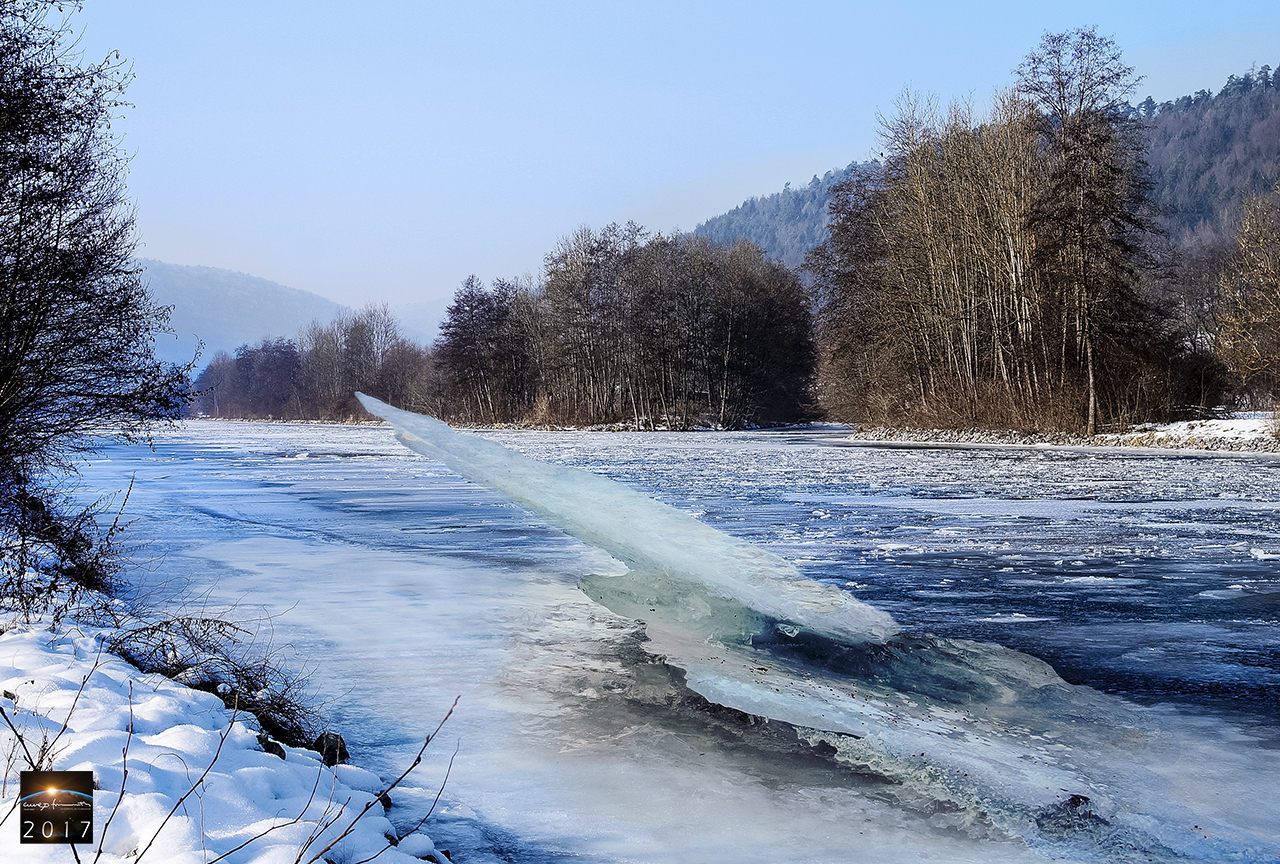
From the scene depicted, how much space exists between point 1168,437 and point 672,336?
2963 cm

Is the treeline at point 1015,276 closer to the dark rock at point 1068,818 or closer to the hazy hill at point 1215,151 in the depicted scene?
the dark rock at point 1068,818

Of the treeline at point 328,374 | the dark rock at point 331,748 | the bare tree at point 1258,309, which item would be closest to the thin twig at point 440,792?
the dark rock at point 331,748

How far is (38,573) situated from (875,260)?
3471 centimetres

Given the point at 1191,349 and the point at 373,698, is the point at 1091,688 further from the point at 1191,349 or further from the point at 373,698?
the point at 1191,349

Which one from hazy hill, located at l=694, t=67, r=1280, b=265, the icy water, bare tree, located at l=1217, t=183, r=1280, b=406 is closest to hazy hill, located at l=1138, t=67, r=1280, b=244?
hazy hill, located at l=694, t=67, r=1280, b=265

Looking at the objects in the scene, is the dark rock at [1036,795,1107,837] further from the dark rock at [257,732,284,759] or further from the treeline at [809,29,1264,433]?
the treeline at [809,29,1264,433]

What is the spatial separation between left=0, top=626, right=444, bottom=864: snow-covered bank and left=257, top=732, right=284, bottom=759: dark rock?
0.08 ft

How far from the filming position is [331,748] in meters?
3.56

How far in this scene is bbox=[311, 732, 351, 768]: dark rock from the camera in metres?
3.48

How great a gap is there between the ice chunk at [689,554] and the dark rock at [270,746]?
3261 mm

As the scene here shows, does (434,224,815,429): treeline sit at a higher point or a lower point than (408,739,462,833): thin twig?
higher

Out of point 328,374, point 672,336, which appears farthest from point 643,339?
point 328,374

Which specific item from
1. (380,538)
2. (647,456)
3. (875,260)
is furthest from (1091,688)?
(875,260)
